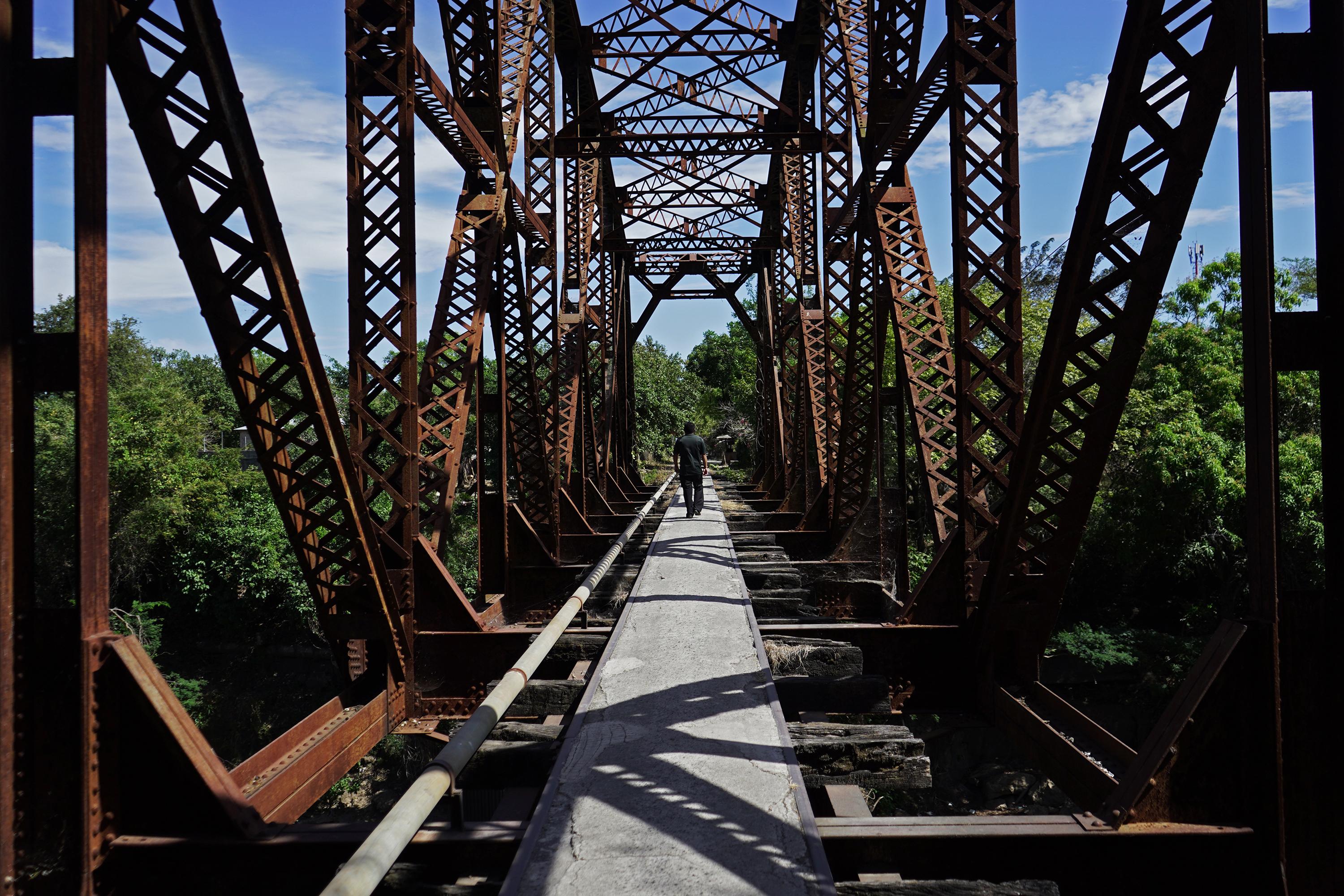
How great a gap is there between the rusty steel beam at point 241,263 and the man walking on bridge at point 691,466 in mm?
8736

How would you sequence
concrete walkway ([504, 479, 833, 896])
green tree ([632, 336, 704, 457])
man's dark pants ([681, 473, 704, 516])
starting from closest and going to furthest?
concrete walkway ([504, 479, 833, 896]) < man's dark pants ([681, 473, 704, 516]) < green tree ([632, 336, 704, 457])

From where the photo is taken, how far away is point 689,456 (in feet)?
45.6

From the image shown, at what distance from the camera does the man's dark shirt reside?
13953mm

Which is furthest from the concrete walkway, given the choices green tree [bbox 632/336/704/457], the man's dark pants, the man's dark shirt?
green tree [bbox 632/336/704/457]

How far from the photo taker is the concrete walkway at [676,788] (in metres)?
2.96

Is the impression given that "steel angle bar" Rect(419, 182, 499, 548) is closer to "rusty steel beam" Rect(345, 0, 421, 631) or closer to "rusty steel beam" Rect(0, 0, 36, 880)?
"rusty steel beam" Rect(345, 0, 421, 631)

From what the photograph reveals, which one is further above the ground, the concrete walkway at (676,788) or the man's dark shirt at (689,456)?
the man's dark shirt at (689,456)

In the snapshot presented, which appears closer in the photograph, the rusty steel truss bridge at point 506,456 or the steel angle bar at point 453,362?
the rusty steel truss bridge at point 506,456

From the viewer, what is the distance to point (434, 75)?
23.0 feet

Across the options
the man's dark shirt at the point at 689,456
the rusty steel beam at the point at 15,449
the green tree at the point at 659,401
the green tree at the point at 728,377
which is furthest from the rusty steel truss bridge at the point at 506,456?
the green tree at the point at 728,377

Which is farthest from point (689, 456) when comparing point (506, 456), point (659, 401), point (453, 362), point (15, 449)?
point (659, 401)

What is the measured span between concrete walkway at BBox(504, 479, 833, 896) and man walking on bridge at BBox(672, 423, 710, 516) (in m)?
7.83

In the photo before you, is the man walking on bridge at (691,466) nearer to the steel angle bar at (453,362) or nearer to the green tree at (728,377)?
the steel angle bar at (453,362)

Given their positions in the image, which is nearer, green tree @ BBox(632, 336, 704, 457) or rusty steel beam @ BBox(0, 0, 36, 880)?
rusty steel beam @ BBox(0, 0, 36, 880)
